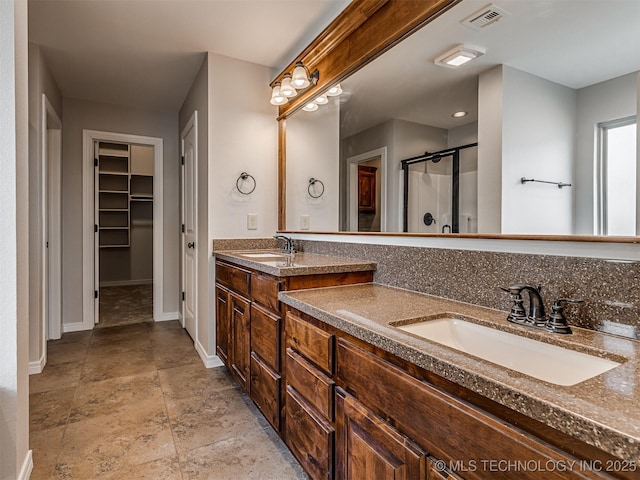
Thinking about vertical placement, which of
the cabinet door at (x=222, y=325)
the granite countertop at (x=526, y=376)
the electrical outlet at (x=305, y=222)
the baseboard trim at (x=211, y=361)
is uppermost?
the electrical outlet at (x=305, y=222)

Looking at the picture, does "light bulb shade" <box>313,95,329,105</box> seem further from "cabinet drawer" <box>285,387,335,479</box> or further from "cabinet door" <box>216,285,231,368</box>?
"cabinet drawer" <box>285,387,335,479</box>

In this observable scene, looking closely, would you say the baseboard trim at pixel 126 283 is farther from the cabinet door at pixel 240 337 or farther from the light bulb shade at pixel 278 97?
the light bulb shade at pixel 278 97

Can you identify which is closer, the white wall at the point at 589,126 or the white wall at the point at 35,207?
the white wall at the point at 589,126

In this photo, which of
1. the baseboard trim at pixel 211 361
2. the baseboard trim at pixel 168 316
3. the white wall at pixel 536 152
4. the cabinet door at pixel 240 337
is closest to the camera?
the white wall at pixel 536 152

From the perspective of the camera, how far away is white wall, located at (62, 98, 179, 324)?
141 inches

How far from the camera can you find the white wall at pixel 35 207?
8.21 ft

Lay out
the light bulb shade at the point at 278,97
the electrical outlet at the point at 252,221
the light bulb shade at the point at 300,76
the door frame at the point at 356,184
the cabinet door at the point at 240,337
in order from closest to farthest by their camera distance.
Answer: the door frame at the point at 356,184 → the cabinet door at the point at 240,337 → the light bulb shade at the point at 300,76 → the light bulb shade at the point at 278,97 → the electrical outlet at the point at 252,221

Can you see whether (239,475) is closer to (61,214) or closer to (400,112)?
(400,112)

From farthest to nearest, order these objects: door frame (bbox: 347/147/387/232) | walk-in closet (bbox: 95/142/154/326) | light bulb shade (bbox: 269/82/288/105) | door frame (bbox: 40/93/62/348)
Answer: walk-in closet (bbox: 95/142/154/326) < door frame (bbox: 40/93/62/348) < light bulb shade (bbox: 269/82/288/105) < door frame (bbox: 347/147/387/232)

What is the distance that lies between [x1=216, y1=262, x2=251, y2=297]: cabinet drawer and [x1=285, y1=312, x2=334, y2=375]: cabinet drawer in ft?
1.92

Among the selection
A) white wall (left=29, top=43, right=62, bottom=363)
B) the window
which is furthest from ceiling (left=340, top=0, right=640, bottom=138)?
white wall (left=29, top=43, right=62, bottom=363)

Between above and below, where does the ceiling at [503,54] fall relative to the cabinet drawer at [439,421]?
above

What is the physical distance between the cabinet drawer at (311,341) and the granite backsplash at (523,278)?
21.6 inches

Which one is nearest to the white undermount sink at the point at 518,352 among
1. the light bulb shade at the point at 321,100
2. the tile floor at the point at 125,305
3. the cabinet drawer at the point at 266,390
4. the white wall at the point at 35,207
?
the cabinet drawer at the point at 266,390
